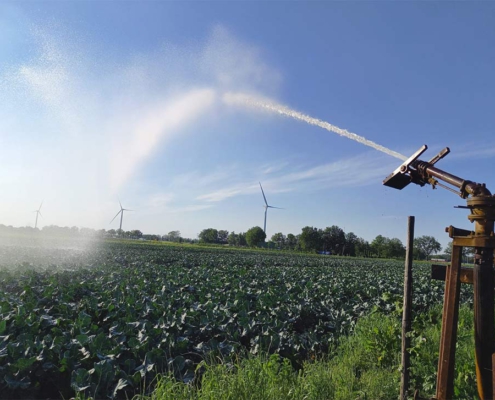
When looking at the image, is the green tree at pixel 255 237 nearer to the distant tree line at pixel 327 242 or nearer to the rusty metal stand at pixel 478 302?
the distant tree line at pixel 327 242

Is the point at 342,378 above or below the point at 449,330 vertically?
below

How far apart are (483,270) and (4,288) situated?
523 inches

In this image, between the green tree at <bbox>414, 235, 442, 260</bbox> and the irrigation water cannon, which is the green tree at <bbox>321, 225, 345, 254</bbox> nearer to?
the green tree at <bbox>414, 235, 442, 260</bbox>

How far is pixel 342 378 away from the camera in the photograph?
4.92 metres

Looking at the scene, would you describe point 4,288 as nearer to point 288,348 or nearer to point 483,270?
point 288,348

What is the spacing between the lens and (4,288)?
1147 centimetres

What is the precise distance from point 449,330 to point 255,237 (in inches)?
4746

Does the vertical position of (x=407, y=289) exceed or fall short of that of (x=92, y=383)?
it exceeds it

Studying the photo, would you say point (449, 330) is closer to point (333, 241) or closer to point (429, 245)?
point (333, 241)

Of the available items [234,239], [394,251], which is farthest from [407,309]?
[234,239]

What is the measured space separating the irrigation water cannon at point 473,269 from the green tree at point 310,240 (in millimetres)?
114449

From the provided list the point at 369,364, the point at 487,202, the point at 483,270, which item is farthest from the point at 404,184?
the point at 369,364

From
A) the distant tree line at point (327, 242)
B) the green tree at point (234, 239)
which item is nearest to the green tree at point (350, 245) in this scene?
the distant tree line at point (327, 242)

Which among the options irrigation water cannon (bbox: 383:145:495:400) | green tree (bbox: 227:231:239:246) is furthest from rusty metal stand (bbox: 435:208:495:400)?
green tree (bbox: 227:231:239:246)
